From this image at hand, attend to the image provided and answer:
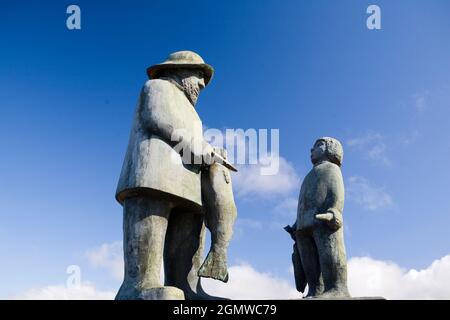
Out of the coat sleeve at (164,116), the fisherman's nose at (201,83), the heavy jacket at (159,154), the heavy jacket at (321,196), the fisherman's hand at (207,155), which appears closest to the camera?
the heavy jacket at (159,154)

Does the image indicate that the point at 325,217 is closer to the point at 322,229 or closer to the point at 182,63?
the point at 322,229

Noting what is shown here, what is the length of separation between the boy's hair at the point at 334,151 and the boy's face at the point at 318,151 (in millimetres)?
44

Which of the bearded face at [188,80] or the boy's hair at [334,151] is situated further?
the boy's hair at [334,151]

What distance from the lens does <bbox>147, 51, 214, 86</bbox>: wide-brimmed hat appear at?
21.3 feet

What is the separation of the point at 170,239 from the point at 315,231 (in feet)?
6.28

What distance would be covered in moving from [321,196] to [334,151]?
0.74 m

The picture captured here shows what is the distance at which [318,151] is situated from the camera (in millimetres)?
7777

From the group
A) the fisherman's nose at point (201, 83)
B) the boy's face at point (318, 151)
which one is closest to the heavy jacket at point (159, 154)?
the fisherman's nose at point (201, 83)

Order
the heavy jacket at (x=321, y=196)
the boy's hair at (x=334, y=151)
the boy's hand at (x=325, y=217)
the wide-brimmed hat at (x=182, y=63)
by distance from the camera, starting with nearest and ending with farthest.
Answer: the wide-brimmed hat at (x=182, y=63) → the boy's hand at (x=325, y=217) → the heavy jacket at (x=321, y=196) → the boy's hair at (x=334, y=151)

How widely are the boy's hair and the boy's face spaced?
4 cm

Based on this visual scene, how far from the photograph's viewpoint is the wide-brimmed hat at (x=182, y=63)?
6480mm

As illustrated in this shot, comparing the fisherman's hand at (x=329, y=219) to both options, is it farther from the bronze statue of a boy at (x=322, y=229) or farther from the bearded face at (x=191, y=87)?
the bearded face at (x=191, y=87)

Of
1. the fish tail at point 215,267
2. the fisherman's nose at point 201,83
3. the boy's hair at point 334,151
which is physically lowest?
the fish tail at point 215,267
